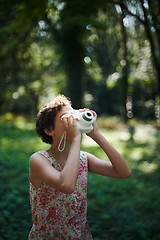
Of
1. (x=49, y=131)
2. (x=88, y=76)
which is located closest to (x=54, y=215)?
(x=49, y=131)

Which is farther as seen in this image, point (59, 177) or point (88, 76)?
point (88, 76)

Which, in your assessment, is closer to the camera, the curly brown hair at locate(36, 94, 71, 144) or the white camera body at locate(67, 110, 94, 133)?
the white camera body at locate(67, 110, 94, 133)

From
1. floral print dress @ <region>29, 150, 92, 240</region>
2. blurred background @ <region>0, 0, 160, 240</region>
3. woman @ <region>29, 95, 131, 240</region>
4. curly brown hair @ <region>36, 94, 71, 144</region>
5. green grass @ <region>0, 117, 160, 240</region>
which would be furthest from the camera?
blurred background @ <region>0, 0, 160, 240</region>

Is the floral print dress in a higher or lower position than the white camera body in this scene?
lower

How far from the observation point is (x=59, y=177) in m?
1.38

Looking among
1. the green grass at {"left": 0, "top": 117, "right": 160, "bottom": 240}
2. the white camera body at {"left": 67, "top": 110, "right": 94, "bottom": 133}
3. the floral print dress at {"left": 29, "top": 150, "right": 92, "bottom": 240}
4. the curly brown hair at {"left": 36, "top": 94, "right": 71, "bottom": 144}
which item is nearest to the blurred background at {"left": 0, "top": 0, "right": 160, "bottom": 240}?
the green grass at {"left": 0, "top": 117, "right": 160, "bottom": 240}

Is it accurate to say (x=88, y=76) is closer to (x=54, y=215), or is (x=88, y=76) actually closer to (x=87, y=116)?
(x=87, y=116)

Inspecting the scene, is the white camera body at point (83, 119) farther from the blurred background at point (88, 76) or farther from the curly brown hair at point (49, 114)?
the blurred background at point (88, 76)

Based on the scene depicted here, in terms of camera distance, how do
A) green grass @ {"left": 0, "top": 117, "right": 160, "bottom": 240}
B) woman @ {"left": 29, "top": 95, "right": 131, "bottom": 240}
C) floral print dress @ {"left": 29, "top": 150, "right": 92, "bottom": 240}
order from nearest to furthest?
woman @ {"left": 29, "top": 95, "right": 131, "bottom": 240}
floral print dress @ {"left": 29, "top": 150, "right": 92, "bottom": 240}
green grass @ {"left": 0, "top": 117, "right": 160, "bottom": 240}

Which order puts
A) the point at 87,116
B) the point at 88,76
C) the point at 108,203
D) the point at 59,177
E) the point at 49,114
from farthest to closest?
1. the point at 88,76
2. the point at 108,203
3. the point at 49,114
4. the point at 87,116
5. the point at 59,177

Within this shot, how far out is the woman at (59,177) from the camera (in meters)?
1.42

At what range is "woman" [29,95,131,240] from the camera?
1.42 metres

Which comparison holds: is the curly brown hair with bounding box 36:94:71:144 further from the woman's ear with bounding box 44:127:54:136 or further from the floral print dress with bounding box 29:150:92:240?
the floral print dress with bounding box 29:150:92:240

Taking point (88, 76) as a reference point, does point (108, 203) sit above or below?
below
